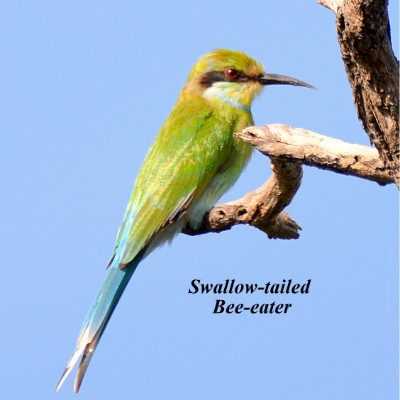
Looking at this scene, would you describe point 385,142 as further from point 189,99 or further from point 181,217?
point 189,99

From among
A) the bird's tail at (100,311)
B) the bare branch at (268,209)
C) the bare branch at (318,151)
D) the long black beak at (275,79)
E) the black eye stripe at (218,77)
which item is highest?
the long black beak at (275,79)

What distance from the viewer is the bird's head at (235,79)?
4.33 m

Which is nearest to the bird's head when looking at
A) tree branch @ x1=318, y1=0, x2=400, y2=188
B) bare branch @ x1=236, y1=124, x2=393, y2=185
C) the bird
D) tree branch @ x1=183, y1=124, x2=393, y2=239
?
the bird

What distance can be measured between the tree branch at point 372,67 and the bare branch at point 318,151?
5.7 inches

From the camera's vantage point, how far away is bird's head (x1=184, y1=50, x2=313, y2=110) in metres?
4.33

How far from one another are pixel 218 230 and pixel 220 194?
237 millimetres

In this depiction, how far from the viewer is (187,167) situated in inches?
160

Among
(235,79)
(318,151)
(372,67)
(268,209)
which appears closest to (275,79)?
(235,79)

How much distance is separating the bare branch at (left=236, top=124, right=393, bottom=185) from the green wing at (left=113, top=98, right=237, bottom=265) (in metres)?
1.10

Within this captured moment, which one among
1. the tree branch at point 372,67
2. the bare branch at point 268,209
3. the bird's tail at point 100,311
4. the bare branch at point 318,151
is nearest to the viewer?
the tree branch at point 372,67

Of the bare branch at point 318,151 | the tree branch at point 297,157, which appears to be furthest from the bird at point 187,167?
the bare branch at point 318,151

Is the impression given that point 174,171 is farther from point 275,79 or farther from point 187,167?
point 275,79

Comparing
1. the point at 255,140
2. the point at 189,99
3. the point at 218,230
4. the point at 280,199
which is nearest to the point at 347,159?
the point at 255,140

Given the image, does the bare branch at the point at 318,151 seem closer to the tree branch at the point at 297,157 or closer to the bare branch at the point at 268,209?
the tree branch at the point at 297,157
